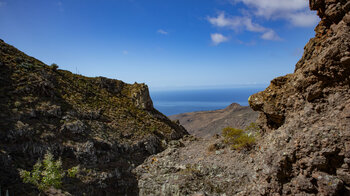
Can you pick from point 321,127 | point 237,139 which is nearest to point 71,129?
point 237,139

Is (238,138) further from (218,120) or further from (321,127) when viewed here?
(218,120)

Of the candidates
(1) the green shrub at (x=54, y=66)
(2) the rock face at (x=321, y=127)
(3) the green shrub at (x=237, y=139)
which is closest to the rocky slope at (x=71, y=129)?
(1) the green shrub at (x=54, y=66)

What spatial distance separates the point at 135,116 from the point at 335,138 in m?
24.8

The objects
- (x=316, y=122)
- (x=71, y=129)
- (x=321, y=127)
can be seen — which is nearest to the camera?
(x=321, y=127)

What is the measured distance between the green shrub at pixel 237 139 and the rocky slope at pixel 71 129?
8.06 m

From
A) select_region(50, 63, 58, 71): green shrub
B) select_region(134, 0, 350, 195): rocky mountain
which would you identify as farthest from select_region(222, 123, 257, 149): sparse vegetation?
select_region(50, 63, 58, 71): green shrub

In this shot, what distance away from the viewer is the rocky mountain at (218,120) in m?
65.8

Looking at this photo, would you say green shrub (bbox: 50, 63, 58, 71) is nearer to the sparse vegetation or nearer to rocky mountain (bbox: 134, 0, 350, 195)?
the sparse vegetation

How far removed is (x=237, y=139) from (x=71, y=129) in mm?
16593

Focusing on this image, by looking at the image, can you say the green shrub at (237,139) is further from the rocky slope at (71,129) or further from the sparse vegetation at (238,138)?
the rocky slope at (71,129)

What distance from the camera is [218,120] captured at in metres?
79.3

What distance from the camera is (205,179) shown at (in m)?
16.0

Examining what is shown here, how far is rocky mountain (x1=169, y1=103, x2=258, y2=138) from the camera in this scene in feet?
216

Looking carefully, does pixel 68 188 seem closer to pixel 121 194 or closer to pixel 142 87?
pixel 121 194
